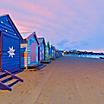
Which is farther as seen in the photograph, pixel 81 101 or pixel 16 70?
pixel 16 70

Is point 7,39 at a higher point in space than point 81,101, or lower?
higher

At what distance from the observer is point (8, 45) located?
1602 centimetres

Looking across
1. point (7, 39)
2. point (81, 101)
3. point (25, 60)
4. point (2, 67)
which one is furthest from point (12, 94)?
point (25, 60)

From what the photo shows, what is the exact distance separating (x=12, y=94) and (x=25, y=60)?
14.4 metres

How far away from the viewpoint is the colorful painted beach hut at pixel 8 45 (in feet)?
48.1

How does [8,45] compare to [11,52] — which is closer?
[8,45]

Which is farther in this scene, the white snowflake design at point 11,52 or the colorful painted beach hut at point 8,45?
the white snowflake design at point 11,52

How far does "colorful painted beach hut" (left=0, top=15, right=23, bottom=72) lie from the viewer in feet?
48.1

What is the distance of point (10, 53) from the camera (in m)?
16.6

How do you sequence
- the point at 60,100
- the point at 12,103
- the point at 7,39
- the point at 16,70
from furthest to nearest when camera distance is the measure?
the point at 16,70
the point at 7,39
the point at 60,100
the point at 12,103

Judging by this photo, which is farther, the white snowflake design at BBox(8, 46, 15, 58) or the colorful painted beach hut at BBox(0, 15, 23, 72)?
the white snowflake design at BBox(8, 46, 15, 58)

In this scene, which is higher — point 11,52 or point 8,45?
point 8,45

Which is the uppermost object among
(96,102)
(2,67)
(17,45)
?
(17,45)

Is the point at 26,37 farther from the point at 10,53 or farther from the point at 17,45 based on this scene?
the point at 10,53
